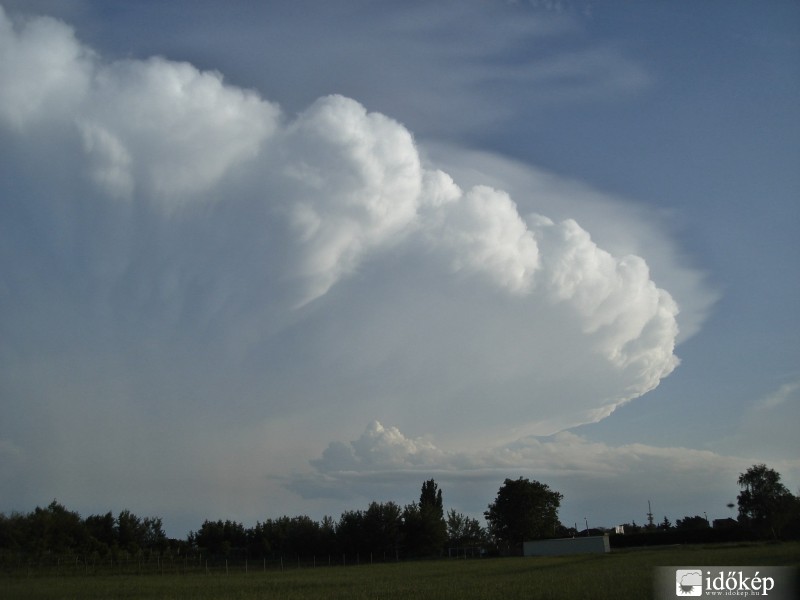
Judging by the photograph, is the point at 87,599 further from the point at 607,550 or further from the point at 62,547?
the point at 607,550

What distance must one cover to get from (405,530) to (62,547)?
44319mm

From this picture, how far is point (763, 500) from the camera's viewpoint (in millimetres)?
111938
